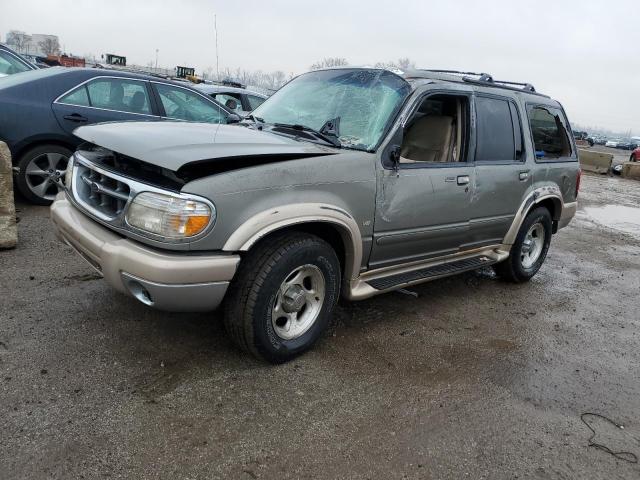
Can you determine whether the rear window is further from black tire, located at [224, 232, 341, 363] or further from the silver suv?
black tire, located at [224, 232, 341, 363]

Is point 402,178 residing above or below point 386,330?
above

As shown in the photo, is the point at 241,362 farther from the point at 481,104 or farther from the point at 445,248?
the point at 481,104

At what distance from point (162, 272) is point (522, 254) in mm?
4142

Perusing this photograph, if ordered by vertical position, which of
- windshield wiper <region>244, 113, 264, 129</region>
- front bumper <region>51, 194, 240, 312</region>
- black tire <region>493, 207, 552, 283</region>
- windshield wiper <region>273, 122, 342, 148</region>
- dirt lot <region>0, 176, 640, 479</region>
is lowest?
dirt lot <region>0, 176, 640, 479</region>

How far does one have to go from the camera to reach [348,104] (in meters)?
3.84

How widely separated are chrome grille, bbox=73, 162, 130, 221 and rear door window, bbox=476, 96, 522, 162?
9.47 feet

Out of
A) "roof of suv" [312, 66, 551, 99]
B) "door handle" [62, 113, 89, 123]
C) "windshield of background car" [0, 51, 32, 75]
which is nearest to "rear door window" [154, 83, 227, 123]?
"door handle" [62, 113, 89, 123]

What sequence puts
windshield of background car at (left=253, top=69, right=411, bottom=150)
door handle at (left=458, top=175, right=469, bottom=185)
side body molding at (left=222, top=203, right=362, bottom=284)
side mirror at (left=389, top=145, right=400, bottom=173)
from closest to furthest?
side body molding at (left=222, top=203, right=362, bottom=284) < side mirror at (left=389, top=145, right=400, bottom=173) < windshield of background car at (left=253, top=69, right=411, bottom=150) < door handle at (left=458, top=175, right=469, bottom=185)

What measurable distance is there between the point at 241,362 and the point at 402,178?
1.67 metres

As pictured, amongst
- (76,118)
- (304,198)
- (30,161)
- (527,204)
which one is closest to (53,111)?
(76,118)

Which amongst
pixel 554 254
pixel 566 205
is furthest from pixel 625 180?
pixel 566 205

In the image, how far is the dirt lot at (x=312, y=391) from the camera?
8.06ft

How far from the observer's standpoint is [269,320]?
312 centimetres

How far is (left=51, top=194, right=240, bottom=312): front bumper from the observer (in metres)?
2.67
